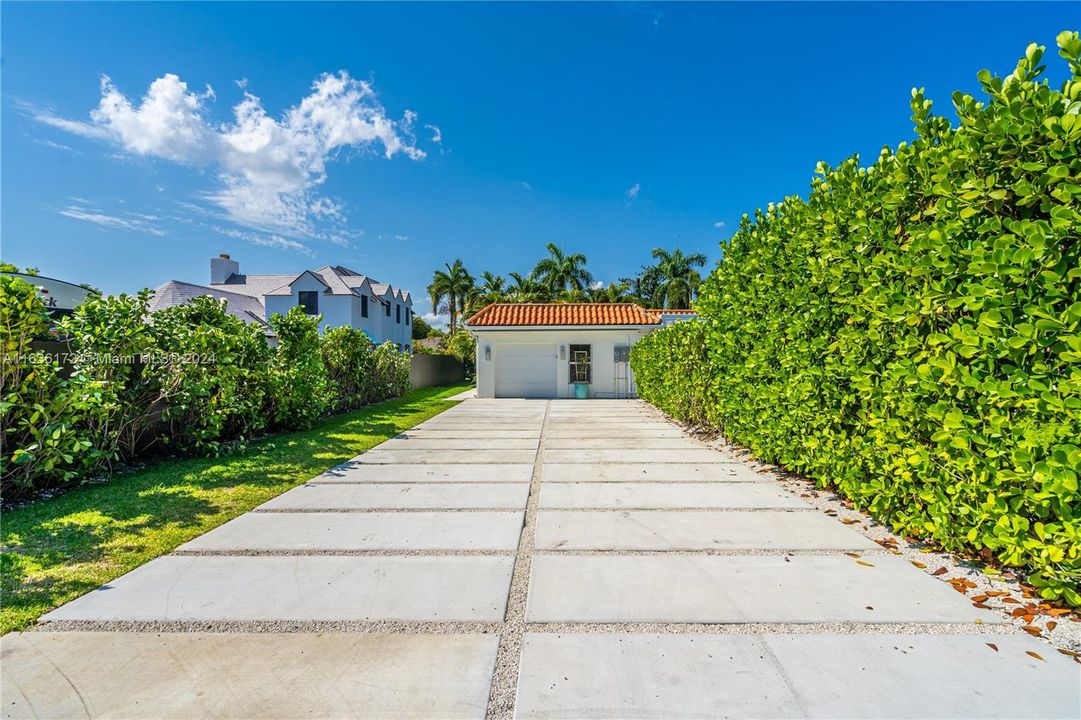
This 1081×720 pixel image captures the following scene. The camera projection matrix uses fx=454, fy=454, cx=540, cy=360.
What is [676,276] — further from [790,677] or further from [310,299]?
[790,677]

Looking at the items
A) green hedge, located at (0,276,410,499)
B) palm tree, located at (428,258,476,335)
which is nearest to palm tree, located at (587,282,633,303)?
palm tree, located at (428,258,476,335)

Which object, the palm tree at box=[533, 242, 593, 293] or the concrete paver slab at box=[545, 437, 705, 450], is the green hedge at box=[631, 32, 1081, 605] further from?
the palm tree at box=[533, 242, 593, 293]

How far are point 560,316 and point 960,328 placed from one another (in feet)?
51.7

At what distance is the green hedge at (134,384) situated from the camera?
4426mm

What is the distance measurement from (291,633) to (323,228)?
18.9 meters

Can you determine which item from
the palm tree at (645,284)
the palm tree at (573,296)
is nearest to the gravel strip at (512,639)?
the palm tree at (573,296)

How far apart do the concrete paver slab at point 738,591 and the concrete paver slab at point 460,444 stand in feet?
14.5

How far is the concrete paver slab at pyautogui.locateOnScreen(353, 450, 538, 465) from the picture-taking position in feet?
20.8

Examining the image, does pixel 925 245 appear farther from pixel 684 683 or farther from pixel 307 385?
pixel 307 385

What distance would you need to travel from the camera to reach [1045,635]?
7.15 ft

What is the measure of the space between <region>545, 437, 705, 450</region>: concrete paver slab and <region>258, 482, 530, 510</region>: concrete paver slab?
247 centimetres

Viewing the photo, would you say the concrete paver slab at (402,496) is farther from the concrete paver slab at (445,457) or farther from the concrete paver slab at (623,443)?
the concrete paver slab at (623,443)

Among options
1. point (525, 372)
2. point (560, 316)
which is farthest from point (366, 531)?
point (560, 316)

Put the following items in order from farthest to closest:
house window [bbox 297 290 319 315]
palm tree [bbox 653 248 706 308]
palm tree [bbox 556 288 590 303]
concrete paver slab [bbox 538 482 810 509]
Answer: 1. palm tree [bbox 653 248 706 308]
2. palm tree [bbox 556 288 590 303]
3. house window [bbox 297 290 319 315]
4. concrete paver slab [bbox 538 482 810 509]
